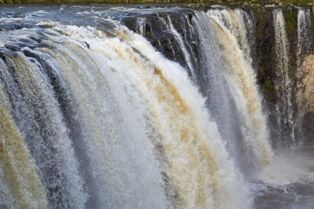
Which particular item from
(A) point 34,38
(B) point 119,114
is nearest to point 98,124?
(B) point 119,114

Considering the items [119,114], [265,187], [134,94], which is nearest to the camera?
[119,114]

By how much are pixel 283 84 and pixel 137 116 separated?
7.75 metres

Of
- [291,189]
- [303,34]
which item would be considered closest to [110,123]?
[291,189]

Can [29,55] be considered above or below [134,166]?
above

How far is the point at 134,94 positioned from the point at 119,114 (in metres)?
0.64

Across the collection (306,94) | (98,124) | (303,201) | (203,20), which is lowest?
(303,201)

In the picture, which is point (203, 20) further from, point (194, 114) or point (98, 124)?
point (98, 124)

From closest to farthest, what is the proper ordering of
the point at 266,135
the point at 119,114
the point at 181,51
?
the point at 119,114 < the point at 181,51 < the point at 266,135

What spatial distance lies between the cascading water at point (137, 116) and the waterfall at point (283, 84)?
0.69 meters

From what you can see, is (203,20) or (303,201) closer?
(303,201)

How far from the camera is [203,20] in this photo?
12.9m

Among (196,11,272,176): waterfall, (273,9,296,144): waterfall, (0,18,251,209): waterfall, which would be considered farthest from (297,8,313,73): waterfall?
(0,18,251,209): waterfall

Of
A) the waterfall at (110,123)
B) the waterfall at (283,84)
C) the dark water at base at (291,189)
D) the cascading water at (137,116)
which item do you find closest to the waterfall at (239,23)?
the cascading water at (137,116)

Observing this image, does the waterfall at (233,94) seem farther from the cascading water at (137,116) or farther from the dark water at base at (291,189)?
the dark water at base at (291,189)
